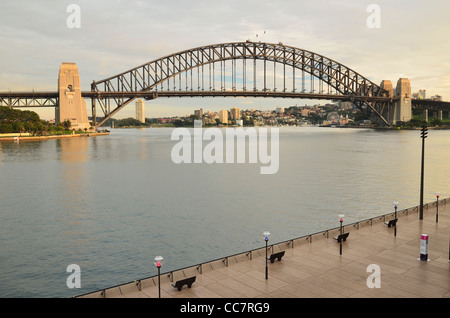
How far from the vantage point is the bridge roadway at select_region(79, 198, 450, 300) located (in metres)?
10.6

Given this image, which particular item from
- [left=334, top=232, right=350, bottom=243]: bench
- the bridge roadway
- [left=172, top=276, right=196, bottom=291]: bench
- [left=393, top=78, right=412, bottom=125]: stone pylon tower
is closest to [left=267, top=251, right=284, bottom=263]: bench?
the bridge roadway

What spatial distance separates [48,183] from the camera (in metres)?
34.7

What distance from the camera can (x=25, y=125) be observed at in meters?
102

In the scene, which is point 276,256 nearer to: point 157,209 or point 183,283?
point 183,283

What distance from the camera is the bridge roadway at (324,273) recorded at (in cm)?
1056

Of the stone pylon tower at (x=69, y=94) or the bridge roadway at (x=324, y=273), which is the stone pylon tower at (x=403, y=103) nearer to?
the stone pylon tower at (x=69, y=94)

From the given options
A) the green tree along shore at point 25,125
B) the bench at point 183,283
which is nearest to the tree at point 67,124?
the green tree along shore at point 25,125

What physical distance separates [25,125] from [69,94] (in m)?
15.1

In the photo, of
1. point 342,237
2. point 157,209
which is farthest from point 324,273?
A: point 157,209

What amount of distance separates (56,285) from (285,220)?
13396mm

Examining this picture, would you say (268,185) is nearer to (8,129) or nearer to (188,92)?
(188,92)

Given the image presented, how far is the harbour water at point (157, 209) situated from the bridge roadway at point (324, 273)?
349 centimetres

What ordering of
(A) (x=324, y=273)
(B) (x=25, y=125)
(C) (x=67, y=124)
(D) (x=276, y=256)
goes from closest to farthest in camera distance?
(A) (x=324, y=273)
(D) (x=276, y=256)
(B) (x=25, y=125)
(C) (x=67, y=124)

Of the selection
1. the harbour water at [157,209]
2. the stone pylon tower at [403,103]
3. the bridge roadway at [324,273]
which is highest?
the stone pylon tower at [403,103]
